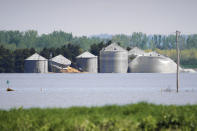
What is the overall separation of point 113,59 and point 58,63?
19194 millimetres

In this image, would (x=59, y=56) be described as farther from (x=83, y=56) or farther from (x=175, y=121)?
(x=175, y=121)

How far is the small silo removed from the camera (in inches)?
6481

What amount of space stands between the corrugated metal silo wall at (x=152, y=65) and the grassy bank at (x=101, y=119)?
483ft

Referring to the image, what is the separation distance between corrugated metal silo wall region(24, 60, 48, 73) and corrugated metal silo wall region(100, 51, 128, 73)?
19.9 meters

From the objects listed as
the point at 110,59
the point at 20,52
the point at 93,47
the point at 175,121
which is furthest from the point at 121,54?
the point at 175,121

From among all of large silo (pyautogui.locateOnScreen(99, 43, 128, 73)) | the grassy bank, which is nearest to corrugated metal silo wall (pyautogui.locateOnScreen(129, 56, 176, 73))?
large silo (pyautogui.locateOnScreen(99, 43, 128, 73))

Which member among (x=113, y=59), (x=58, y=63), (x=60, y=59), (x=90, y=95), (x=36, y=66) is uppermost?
(x=60, y=59)

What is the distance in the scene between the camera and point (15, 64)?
161125mm

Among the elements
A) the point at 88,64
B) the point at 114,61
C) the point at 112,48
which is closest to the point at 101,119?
the point at 114,61

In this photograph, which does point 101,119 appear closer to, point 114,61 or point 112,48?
point 114,61

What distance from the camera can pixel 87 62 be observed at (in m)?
169

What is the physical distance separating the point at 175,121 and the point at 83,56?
14955 cm

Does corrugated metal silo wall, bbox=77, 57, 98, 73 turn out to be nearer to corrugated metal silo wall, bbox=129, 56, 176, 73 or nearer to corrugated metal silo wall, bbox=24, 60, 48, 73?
corrugated metal silo wall, bbox=24, 60, 48, 73

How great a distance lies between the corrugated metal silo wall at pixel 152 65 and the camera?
542 ft
